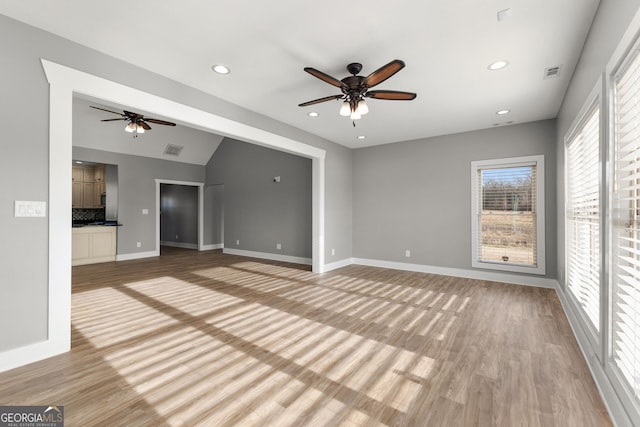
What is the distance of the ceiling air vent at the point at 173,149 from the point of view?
744 centimetres

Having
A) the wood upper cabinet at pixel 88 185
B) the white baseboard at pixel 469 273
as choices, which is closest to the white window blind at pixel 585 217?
the white baseboard at pixel 469 273

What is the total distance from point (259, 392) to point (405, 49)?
3.03 metres

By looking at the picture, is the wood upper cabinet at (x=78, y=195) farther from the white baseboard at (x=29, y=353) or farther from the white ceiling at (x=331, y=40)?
the white baseboard at (x=29, y=353)

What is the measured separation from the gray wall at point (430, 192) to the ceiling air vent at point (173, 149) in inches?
188

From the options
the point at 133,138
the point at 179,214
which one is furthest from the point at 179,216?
the point at 133,138

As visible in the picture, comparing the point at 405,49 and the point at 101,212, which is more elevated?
the point at 405,49

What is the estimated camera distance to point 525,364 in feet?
7.35

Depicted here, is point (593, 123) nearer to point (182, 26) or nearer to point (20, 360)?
point (182, 26)

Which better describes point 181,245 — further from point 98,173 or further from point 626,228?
point 626,228

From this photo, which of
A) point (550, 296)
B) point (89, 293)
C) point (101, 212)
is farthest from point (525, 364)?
point (101, 212)

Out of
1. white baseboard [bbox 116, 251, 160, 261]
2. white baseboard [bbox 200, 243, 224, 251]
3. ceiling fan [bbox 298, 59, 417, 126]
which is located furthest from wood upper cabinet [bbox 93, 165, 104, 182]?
ceiling fan [bbox 298, 59, 417, 126]

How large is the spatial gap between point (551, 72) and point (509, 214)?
2.54 metres

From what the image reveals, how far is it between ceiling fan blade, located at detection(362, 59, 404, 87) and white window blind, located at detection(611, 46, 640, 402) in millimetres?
1392

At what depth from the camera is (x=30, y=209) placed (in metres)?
2.25
